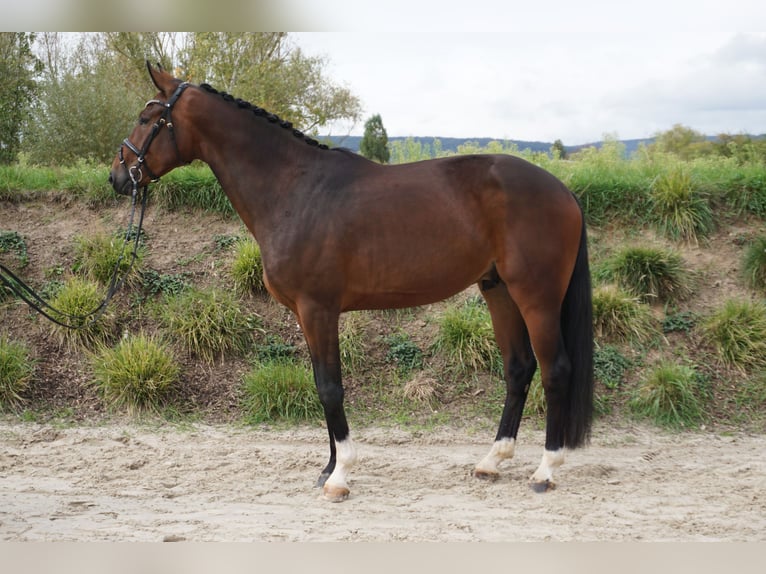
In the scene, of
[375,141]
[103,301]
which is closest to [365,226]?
[103,301]

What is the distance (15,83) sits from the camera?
15.2 metres

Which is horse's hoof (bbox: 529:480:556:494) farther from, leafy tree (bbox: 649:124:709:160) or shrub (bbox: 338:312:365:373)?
leafy tree (bbox: 649:124:709:160)

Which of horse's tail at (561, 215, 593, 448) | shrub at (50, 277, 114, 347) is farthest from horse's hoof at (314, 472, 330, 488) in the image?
shrub at (50, 277, 114, 347)

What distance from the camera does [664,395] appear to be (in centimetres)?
562

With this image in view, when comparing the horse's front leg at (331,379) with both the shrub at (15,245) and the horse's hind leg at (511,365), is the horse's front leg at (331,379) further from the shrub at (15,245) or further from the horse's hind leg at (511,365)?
the shrub at (15,245)

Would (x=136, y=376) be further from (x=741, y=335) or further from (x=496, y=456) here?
(x=741, y=335)

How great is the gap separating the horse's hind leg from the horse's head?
207cm

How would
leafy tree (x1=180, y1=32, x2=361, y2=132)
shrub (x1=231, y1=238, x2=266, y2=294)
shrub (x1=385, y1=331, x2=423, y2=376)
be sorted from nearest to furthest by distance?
1. shrub (x1=385, y1=331, x2=423, y2=376)
2. shrub (x1=231, y1=238, x2=266, y2=294)
3. leafy tree (x1=180, y1=32, x2=361, y2=132)

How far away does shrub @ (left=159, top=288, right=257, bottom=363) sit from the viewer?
620 cm

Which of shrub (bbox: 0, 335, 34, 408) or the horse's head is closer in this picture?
the horse's head

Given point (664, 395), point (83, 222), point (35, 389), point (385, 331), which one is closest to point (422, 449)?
point (385, 331)

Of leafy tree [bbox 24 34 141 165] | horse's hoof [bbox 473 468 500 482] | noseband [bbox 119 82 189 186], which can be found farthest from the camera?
leafy tree [bbox 24 34 141 165]

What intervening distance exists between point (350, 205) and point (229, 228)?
3651 millimetres

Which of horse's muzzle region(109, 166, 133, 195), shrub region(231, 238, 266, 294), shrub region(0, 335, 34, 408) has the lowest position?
shrub region(0, 335, 34, 408)
